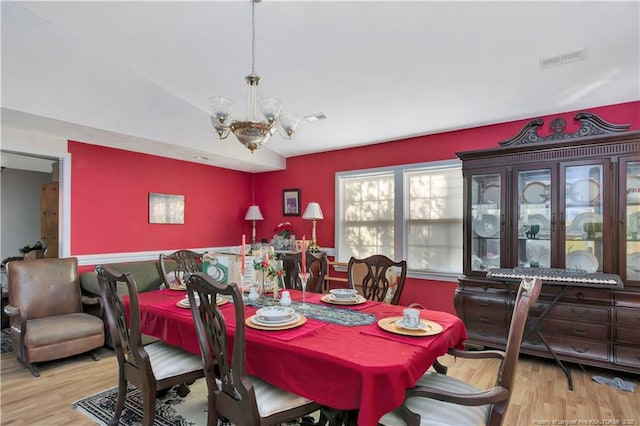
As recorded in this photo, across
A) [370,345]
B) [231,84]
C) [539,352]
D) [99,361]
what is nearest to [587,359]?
[539,352]

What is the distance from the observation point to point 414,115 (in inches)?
152

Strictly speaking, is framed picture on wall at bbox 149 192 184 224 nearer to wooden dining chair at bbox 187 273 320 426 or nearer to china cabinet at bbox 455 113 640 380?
wooden dining chair at bbox 187 273 320 426

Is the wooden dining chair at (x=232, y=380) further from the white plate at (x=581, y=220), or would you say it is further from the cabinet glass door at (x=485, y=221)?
the white plate at (x=581, y=220)

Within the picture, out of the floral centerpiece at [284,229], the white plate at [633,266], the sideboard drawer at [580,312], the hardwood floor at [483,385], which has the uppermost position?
the floral centerpiece at [284,229]

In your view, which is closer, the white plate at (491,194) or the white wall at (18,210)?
the white plate at (491,194)

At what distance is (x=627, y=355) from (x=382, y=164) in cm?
316

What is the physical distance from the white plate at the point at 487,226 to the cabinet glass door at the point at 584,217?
0.59 m

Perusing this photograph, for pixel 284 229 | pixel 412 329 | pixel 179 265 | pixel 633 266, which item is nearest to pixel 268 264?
pixel 412 329

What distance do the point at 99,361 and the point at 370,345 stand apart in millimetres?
3097

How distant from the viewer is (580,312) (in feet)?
9.79

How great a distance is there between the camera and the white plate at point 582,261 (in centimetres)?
310

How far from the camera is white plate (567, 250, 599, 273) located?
3.10 metres

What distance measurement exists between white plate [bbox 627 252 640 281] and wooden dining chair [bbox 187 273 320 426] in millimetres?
2941

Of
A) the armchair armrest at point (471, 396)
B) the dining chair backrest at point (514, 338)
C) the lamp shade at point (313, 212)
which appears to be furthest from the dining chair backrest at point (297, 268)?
the lamp shade at point (313, 212)
